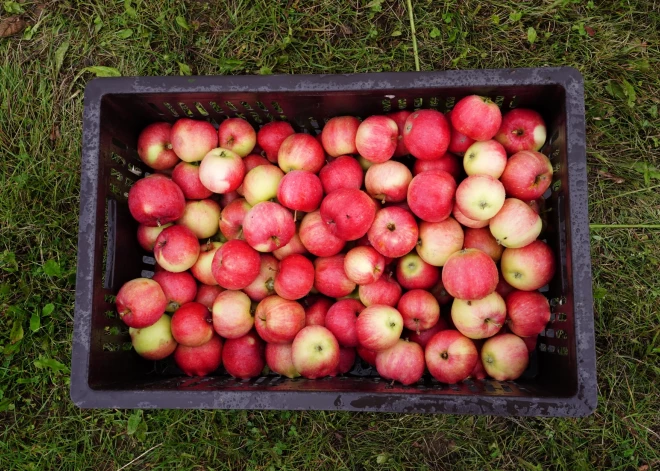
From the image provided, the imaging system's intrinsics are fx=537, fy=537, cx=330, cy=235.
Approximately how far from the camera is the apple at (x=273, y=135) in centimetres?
281

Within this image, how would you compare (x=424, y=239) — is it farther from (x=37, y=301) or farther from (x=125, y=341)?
(x=37, y=301)

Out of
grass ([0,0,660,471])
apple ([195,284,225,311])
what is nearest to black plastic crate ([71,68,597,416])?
apple ([195,284,225,311])

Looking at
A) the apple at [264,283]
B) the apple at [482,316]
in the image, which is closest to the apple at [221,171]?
the apple at [264,283]

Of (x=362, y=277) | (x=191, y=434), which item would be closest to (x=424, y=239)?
(x=362, y=277)

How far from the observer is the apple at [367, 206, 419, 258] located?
2521 millimetres

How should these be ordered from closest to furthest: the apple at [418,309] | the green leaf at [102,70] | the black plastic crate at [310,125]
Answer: the black plastic crate at [310,125] → the apple at [418,309] → the green leaf at [102,70]

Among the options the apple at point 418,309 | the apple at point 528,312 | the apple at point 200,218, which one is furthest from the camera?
the apple at point 200,218

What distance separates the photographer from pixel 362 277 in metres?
2.55

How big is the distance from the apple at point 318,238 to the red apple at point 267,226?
9cm

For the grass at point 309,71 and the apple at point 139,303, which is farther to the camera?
the grass at point 309,71

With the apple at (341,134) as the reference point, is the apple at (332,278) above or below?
below

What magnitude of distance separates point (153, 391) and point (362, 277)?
1.05m

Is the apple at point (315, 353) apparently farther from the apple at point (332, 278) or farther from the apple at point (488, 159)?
the apple at point (488, 159)

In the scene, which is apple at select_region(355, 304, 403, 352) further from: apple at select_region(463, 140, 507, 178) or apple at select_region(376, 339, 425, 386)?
apple at select_region(463, 140, 507, 178)
